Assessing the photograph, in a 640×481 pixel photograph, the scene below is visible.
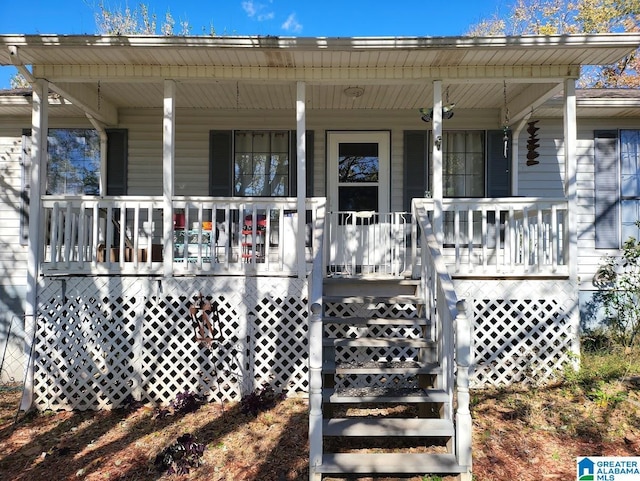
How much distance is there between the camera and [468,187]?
709cm

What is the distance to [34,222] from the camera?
17.0ft

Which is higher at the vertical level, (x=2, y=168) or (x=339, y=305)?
(x=2, y=168)

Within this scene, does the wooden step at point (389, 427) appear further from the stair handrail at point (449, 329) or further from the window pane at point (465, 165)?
the window pane at point (465, 165)

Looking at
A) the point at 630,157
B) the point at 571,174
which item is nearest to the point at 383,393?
the point at 571,174

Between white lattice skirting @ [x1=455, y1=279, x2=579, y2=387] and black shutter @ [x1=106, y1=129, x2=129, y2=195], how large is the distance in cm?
522

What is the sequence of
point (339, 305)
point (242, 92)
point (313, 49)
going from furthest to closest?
point (242, 92), point (339, 305), point (313, 49)

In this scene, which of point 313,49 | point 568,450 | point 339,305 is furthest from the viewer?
point 339,305

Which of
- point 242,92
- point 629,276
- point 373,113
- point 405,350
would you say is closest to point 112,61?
point 242,92

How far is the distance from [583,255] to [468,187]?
2034 millimetres

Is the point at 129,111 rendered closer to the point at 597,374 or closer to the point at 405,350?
the point at 405,350

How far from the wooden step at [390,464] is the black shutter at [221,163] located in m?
4.54

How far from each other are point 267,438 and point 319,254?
72.4 inches

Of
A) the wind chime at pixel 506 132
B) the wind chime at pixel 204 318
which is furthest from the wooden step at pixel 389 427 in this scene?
the wind chime at pixel 506 132

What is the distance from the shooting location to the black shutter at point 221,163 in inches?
276
